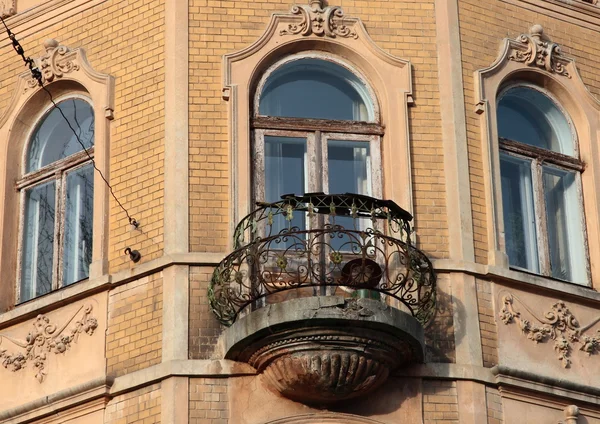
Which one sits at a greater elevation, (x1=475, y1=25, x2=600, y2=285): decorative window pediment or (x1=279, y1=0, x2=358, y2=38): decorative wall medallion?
(x1=279, y1=0, x2=358, y2=38): decorative wall medallion

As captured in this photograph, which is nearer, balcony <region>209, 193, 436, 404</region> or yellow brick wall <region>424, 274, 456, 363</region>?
balcony <region>209, 193, 436, 404</region>

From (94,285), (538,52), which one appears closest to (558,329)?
(538,52)

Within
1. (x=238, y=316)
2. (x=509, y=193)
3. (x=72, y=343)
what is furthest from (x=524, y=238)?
(x=72, y=343)

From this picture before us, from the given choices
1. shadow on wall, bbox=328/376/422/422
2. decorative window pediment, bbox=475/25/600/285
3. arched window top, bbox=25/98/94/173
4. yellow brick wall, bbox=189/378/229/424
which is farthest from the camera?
arched window top, bbox=25/98/94/173

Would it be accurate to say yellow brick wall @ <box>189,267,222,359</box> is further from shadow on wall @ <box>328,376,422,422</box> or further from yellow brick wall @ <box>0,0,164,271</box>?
shadow on wall @ <box>328,376,422,422</box>

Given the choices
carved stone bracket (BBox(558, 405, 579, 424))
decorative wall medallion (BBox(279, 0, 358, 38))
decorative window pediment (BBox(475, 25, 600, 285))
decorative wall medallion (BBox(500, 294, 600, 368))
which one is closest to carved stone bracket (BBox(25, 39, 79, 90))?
decorative wall medallion (BBox(279, 0, 358, 38))

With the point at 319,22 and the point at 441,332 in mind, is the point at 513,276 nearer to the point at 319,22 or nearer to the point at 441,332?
the point at 441,332

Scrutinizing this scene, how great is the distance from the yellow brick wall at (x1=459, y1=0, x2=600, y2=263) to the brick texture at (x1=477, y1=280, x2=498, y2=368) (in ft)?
1.06

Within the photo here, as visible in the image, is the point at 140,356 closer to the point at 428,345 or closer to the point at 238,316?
the point at 238,316

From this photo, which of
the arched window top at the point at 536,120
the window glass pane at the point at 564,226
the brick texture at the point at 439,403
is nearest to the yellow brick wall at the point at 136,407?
the brick texture at the point at 439,403

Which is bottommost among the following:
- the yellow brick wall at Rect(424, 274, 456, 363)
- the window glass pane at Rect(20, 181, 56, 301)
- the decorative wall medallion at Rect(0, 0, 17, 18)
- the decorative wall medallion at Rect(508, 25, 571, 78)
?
the yellow brick wall at Rect(424, 274, 456, 363)

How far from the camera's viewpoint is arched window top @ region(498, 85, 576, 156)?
68.0ft

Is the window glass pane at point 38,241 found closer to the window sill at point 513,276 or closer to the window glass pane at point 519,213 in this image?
the window sill at point 513,276

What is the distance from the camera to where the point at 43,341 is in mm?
19531
